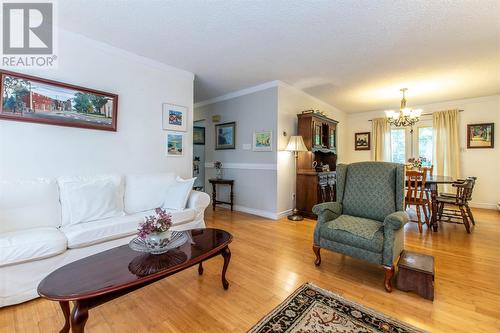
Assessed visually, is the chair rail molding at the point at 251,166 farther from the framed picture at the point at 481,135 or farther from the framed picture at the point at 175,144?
the framed picture at the point at 481,135

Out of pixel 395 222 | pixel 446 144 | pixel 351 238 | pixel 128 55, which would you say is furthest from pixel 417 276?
pixel 446 144

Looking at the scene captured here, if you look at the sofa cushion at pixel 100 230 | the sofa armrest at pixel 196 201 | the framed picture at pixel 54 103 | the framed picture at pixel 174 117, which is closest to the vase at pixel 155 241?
the sofa cushion at pixel 100 230

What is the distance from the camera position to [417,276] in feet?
5.96

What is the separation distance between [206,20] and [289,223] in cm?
321

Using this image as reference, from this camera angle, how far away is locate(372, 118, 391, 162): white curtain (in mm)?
6168

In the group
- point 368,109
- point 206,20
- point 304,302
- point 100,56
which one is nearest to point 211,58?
point 206,20

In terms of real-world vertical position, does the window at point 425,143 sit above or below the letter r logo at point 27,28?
below

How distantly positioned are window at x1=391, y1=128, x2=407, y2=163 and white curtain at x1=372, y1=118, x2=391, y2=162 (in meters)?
0.10

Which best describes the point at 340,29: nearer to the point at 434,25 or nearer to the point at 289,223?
the point at 434,25

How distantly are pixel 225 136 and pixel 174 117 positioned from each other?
1.69 m

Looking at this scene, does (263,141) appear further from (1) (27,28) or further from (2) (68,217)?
(1) (27,28)

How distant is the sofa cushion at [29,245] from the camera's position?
5.31ft

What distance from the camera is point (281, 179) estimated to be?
4.27m

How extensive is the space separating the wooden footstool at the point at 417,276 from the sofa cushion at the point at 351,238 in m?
0.24
